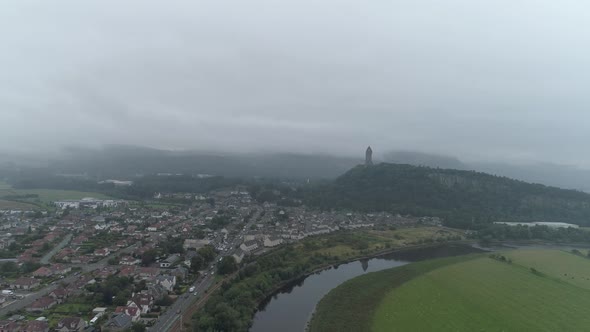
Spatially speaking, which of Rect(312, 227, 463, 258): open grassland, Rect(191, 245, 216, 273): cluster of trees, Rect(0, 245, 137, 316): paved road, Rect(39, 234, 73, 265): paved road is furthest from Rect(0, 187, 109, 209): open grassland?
Rect(312, 227, 463, 258): open grassland

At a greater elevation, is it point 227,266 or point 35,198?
point 227,266

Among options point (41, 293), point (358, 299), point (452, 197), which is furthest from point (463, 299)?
point (452, 197)

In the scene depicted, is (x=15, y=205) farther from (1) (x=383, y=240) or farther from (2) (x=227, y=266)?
(1) (x=383, y=240)

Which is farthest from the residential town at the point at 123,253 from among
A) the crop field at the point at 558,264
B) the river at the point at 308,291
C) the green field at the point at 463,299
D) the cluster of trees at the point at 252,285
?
the crop field at the point at 558,264

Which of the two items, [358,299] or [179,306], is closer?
[179,306]

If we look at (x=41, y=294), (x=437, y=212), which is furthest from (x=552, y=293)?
(x=437, y=212)

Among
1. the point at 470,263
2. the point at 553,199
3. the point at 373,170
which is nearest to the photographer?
the point at 470,263

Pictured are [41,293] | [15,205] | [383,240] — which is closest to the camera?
[41,293]

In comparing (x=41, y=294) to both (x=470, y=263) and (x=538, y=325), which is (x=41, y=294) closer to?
(x=538, y=325)
